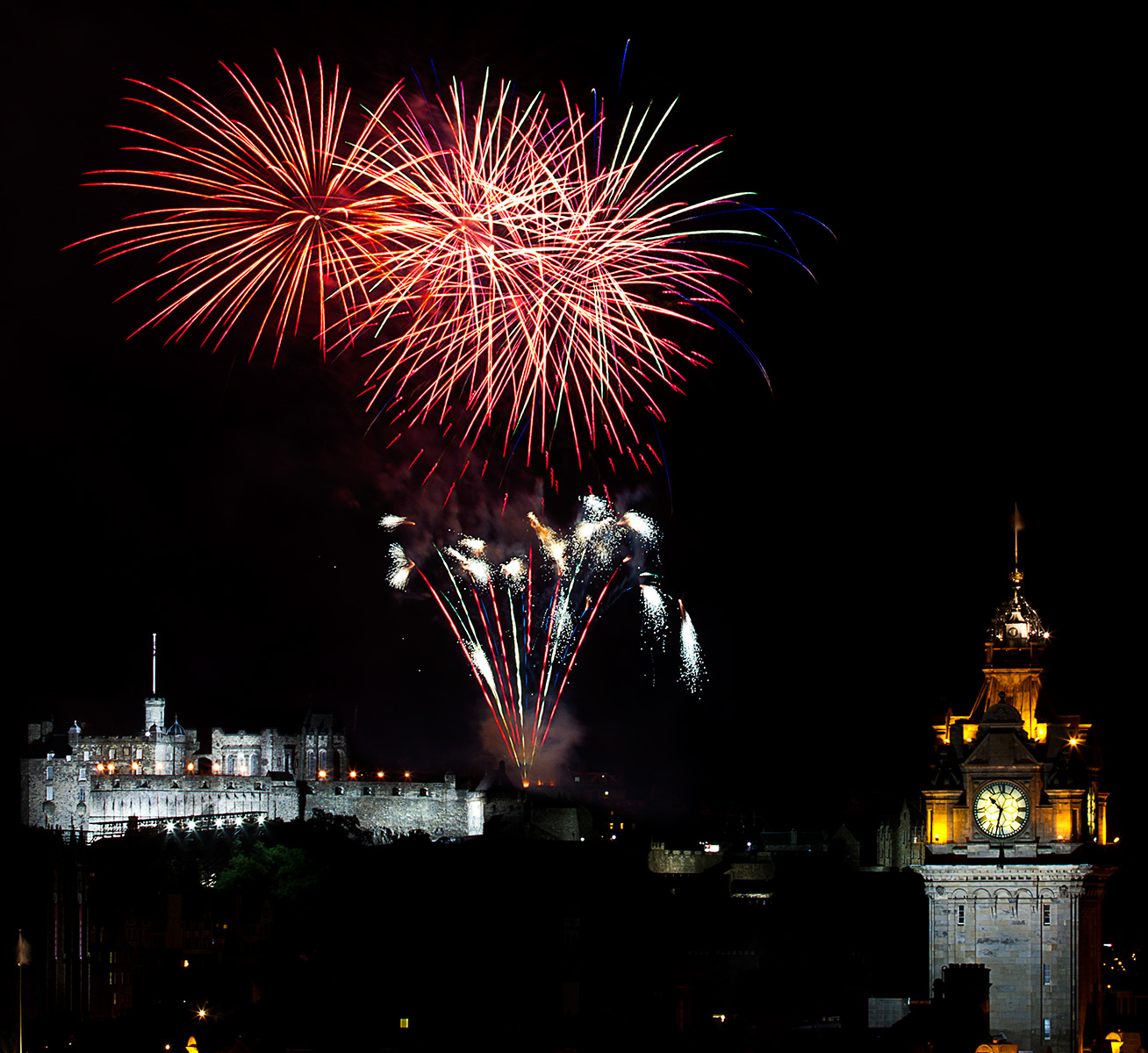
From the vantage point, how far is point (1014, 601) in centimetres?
2733

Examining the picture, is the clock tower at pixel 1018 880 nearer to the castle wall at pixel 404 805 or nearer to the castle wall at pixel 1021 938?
the castle wall at pixel 1021 938

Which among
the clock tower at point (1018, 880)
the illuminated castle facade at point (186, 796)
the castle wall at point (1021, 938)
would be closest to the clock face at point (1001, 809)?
the clock tower at point (1018, 880)

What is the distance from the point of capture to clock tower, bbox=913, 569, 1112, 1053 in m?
25.0

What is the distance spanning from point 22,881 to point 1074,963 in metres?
51.4

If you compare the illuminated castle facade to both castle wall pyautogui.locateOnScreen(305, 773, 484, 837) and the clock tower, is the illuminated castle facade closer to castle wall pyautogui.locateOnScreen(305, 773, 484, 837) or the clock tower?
castle wall pyautogui.locateOnScreen(305, 773, 484, 837)

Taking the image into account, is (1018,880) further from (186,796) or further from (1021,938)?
(186,796)

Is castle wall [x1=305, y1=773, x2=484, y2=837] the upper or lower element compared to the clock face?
lower

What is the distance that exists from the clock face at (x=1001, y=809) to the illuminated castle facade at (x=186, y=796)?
187 ft

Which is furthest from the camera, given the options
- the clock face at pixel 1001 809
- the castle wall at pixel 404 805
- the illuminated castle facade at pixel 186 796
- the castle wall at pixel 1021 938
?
the illuminated castle facade at pixel 186 796

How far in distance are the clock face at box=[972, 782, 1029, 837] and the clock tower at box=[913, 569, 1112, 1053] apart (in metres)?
0.01

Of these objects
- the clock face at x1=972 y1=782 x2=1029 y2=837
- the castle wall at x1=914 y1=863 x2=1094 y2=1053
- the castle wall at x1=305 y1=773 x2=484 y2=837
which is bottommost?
the castle wall at x1=305 y1=773 x2=484 y2=837

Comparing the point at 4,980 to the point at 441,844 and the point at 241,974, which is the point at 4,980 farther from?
the point at 441,844

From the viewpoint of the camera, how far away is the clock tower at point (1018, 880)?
2497cm

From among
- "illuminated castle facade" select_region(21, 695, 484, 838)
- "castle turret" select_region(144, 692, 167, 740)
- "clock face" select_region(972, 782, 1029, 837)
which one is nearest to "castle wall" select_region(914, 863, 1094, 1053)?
"clock face" select_region(972, 782, 1029, 837)
